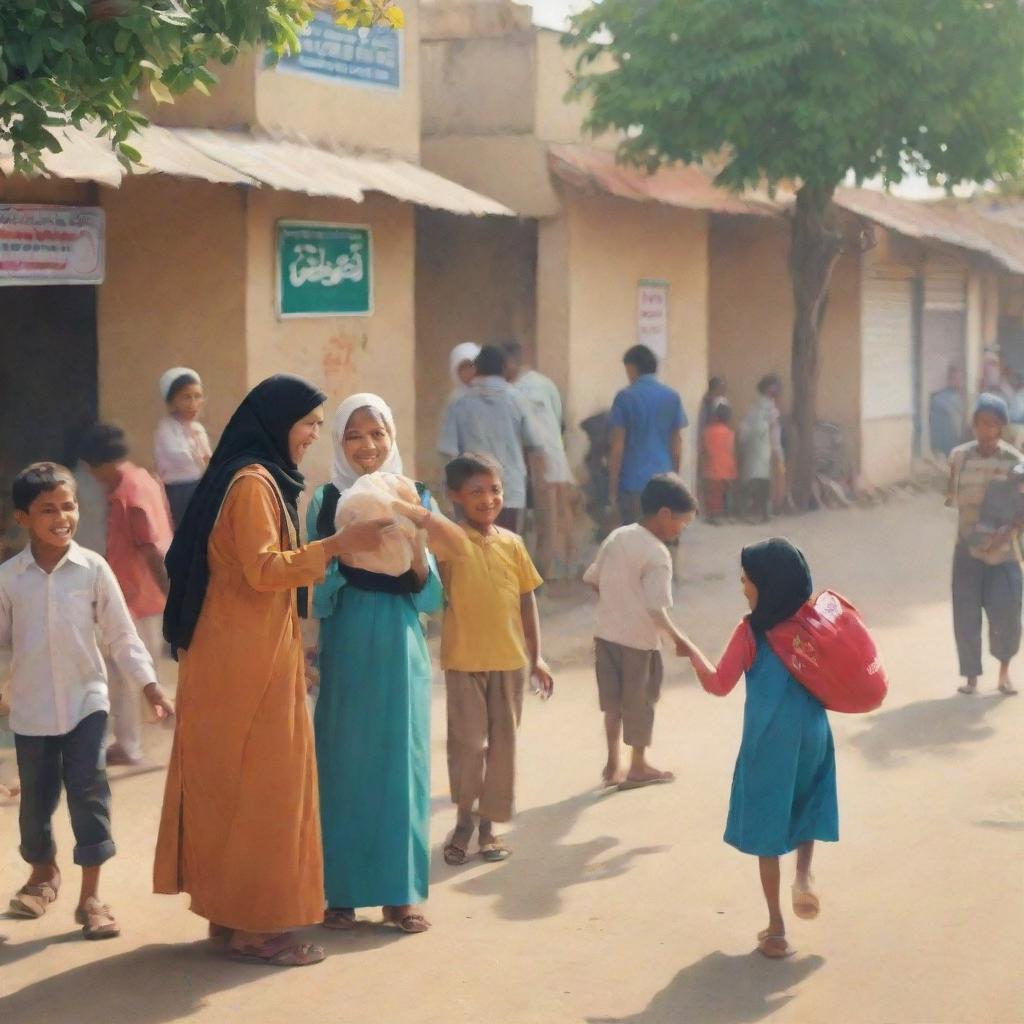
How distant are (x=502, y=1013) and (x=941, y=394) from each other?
60.7 ft

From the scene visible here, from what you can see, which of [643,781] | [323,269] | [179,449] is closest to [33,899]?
[643,781]

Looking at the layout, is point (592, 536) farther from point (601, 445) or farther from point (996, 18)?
point (996, 18)

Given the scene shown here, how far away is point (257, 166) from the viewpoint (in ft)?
31.1

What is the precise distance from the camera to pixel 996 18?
14.4 m

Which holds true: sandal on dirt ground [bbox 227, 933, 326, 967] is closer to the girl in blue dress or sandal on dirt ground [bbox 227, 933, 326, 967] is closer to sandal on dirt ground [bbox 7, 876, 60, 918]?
sandal on dirt ground [bbox 7, 876, 60, 918]

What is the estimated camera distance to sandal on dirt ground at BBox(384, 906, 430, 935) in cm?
532

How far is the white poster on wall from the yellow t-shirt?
30.1ft

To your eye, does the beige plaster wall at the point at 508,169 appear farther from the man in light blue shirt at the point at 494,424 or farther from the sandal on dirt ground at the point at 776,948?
the sandal on dirt ground at the point at 776,948

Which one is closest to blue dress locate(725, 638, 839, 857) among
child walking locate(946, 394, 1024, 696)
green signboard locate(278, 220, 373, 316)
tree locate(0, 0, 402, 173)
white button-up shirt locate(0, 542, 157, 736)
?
white button-up shirt locate(0, 542, 157, 736)

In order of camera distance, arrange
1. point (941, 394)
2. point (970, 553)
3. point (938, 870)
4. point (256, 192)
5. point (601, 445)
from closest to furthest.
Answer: point (938, 870)
point (970, 553)
point (256, 192)
point (601, 445)
point (941, 394)

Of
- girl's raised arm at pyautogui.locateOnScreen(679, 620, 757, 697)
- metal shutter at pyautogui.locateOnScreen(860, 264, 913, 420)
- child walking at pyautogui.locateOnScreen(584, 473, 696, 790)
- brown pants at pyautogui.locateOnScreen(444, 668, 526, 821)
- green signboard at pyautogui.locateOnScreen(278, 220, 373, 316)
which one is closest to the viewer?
girl's raised arm at pyautogui.locateOnScreen(679, 620, 757, 697)

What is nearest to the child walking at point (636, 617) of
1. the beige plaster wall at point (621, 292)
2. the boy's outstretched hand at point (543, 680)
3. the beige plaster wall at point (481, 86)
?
the boy's outstretched hand at point (543, 680)

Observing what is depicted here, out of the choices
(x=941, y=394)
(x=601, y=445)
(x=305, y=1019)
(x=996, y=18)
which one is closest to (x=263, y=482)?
(x=305, y=1019)

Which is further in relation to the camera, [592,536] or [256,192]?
[592,536]
